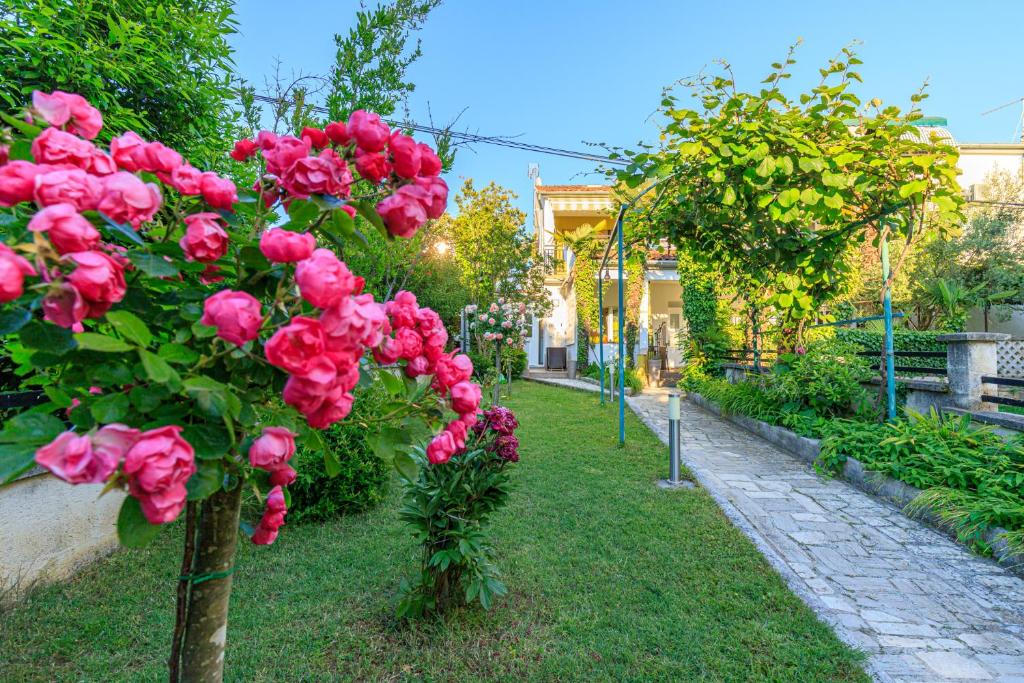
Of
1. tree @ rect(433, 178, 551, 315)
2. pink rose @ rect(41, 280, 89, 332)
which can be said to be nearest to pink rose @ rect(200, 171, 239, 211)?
pink rose @ rect(41, 280, 89, 332)

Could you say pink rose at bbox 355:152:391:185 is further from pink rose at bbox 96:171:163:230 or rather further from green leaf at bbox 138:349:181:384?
green leaf at bbox 138:349:181:384

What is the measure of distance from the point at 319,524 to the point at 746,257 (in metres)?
6.10

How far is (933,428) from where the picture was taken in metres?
4.92

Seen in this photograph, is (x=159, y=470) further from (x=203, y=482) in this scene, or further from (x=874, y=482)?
(x=874, y=482)

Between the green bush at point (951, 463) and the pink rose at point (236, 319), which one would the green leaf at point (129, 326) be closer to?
the pink rose at point (236, 319)

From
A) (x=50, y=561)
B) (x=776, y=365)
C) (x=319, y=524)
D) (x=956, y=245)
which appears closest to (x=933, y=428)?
(x=776, y=365)

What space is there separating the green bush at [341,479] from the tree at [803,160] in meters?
3.96

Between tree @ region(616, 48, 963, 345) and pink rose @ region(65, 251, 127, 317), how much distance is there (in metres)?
5.30

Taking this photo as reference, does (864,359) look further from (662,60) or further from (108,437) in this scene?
(108,437)

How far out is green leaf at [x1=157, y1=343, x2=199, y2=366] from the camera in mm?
784

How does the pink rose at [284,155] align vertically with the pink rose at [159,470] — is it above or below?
above

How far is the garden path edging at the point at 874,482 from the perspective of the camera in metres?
3.26

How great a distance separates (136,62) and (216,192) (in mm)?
2845

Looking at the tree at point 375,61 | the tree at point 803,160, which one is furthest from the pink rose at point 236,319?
the tree at point 803,160
